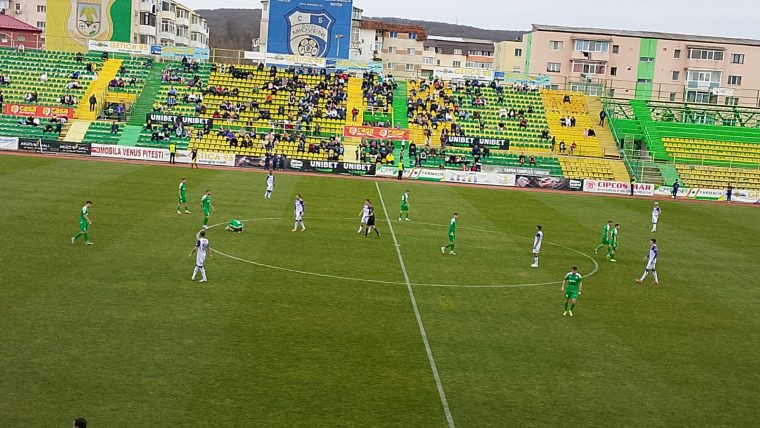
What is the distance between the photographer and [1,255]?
945 inches

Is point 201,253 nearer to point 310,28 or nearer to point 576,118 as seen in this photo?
point 576,118

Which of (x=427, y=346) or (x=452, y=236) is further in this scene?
(x=452, y=236)

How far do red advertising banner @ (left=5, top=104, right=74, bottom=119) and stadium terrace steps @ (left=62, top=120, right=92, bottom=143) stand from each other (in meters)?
1.45

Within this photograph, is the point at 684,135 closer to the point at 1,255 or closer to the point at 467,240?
the point at 467,240

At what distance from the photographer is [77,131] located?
203 ft

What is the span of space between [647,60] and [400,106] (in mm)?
43575

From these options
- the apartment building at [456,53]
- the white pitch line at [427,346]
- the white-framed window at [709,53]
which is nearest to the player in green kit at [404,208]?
the white pitch line at [427,346]

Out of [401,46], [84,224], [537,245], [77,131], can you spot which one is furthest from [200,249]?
[401,46]

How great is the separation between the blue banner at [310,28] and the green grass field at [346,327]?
44.5 meters

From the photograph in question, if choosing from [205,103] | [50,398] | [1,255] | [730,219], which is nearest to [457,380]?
[50,398]

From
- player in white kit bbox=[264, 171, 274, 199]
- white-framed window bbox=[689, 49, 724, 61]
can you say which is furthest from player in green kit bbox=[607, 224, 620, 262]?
white-framed window bbox=[689, 49, 724, 61]

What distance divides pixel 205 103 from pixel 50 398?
57653 millimetres

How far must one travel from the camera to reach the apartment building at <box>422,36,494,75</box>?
522 feet

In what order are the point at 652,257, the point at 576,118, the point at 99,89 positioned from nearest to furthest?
the point at 652,257
the point at 99,89
the point at 576,118
